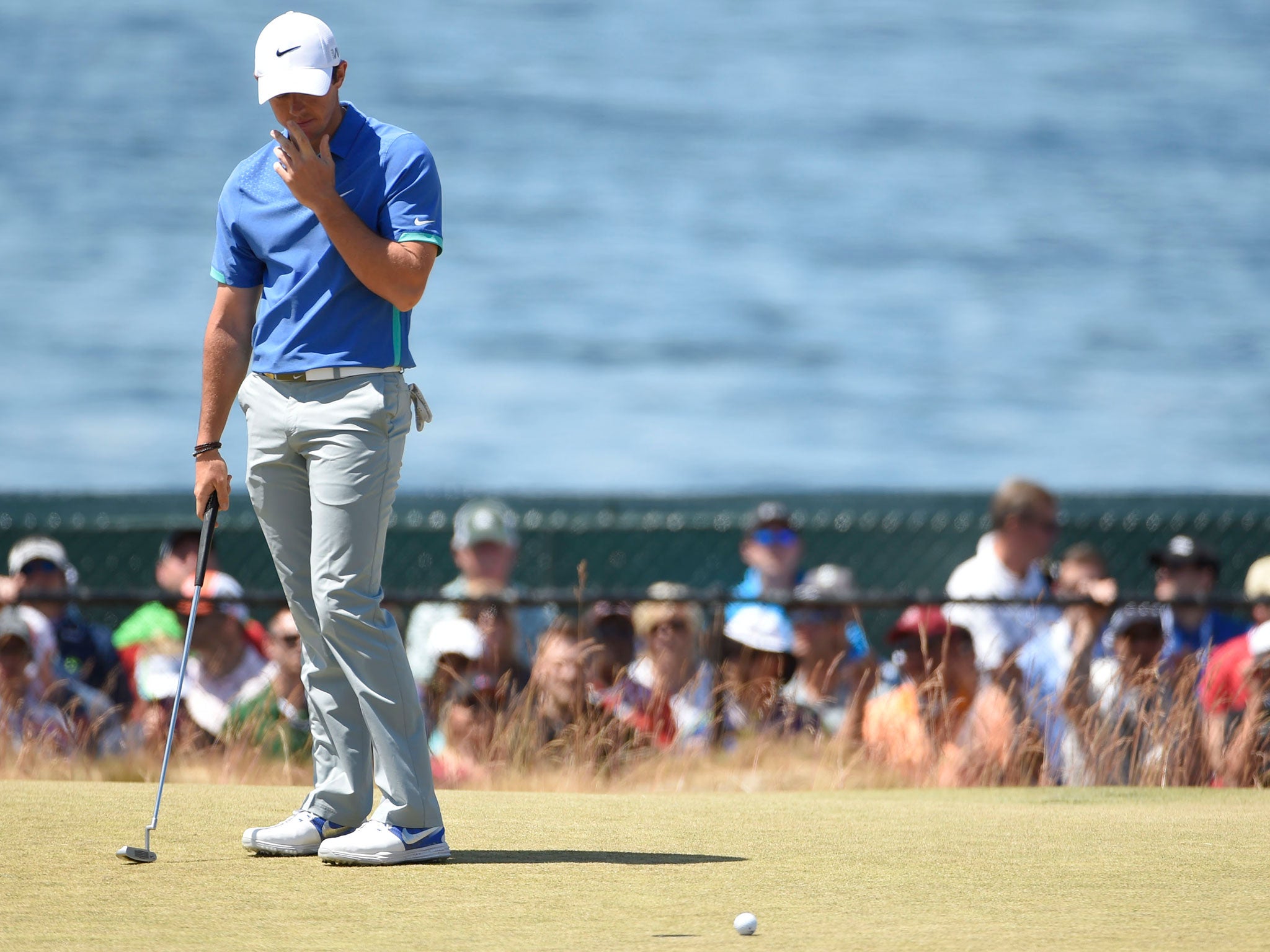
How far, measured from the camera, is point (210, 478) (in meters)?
4.82

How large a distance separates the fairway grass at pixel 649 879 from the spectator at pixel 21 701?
1.61 m

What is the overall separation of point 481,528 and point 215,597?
8.32 feet

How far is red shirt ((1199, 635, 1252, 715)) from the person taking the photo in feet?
25.8

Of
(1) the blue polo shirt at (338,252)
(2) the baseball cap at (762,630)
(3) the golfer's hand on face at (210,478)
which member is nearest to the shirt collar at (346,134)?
(1) the blue polo shirt at (338,252)

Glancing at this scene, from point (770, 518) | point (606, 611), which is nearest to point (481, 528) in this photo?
point (606, 611)

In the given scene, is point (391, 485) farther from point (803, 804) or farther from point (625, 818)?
point (803, 804)

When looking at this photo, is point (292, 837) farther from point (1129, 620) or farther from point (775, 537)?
point (775, 537)

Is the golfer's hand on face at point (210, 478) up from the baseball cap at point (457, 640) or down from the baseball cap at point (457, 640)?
up

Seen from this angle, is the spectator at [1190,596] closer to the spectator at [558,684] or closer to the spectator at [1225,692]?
the spectator at [1225,692]

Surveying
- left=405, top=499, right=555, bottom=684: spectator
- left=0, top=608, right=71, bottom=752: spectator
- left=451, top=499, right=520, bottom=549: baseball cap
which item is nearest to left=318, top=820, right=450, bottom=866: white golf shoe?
left=0, top=608, right=71, bottom=752: spectator

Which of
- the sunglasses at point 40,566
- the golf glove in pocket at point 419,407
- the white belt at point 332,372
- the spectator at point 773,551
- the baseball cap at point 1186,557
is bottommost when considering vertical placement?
the sunglasses at point 40,566

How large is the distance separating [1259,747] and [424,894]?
15.1ft

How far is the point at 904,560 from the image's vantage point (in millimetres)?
14047

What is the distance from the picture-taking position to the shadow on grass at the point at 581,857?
4852 millimetres
